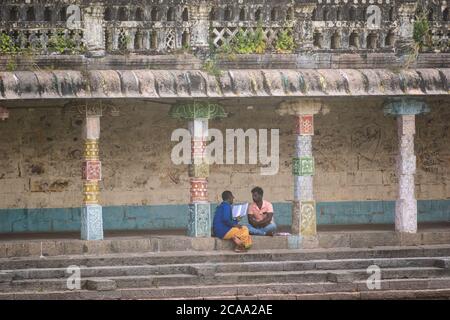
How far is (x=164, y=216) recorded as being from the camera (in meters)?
25.7

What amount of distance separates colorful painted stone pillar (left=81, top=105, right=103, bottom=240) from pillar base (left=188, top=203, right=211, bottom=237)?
1.25 meters

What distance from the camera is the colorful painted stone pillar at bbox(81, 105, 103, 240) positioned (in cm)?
2333

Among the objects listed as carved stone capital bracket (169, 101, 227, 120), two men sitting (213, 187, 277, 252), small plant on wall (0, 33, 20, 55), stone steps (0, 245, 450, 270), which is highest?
small plant on wall (0, 33, 20, 55)

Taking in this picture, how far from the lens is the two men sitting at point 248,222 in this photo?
922 inches

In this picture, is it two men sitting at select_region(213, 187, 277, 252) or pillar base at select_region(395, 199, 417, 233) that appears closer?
two men sitting at select_region(213, 187, 277, 252)

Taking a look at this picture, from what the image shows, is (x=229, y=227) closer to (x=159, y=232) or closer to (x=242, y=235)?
(x=242, y=235)

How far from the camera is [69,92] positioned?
893 inches

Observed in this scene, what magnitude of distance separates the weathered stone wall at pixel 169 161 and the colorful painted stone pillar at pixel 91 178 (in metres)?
1.17

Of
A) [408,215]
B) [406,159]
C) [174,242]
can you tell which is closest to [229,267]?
[174,242]

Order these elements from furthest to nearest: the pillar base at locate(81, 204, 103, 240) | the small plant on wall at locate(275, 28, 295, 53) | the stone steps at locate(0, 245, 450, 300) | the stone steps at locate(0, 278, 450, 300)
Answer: the small plant on wall at locate(275, 28, 295, 53) < the pillar base at locate(81, 204, 103, 240) < the stone steps at locate(0, 245, 450, 300) < the stone steps at locate(0, 278, 450, 300)

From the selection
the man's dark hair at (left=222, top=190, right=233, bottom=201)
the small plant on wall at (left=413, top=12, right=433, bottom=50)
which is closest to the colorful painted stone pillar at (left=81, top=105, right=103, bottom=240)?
the man's dark hair at (left=222, top=190, right=233, bottom=201)

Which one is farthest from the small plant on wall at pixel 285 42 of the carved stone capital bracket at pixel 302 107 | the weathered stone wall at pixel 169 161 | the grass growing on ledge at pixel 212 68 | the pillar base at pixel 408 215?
the pillar base at pixel 408 215

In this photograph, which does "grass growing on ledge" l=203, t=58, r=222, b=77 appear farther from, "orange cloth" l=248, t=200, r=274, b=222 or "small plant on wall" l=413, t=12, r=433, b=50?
"small plant on wall" l=413, t=12, r=433, b=50

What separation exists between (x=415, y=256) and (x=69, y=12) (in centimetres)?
571
